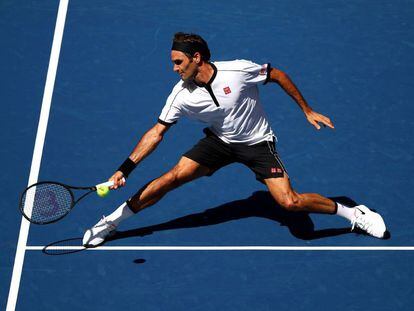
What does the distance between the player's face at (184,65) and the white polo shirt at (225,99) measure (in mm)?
128

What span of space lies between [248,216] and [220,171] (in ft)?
2.51

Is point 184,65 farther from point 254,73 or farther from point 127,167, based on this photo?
point 127,167

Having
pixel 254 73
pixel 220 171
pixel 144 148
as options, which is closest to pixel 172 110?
pixel 144 148

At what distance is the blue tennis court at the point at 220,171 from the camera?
7957mm

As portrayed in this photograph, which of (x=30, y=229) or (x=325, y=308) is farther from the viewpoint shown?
(x=30, y=229)

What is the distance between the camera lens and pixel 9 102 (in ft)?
32.9

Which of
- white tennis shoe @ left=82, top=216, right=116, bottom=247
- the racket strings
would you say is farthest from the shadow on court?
the racket strings

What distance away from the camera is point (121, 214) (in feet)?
27.1

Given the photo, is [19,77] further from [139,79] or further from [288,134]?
[288,134]

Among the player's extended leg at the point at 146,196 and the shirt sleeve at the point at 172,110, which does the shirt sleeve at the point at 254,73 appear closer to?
the shirt sleeve at the point at 172,110

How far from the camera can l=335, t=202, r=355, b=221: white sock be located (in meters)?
8.43

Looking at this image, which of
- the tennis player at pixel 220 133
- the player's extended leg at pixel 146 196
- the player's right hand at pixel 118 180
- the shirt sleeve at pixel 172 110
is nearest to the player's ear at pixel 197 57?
the tennis player at pixel 220 133

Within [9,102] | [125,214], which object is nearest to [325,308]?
[125,214]

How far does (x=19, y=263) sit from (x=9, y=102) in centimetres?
264
